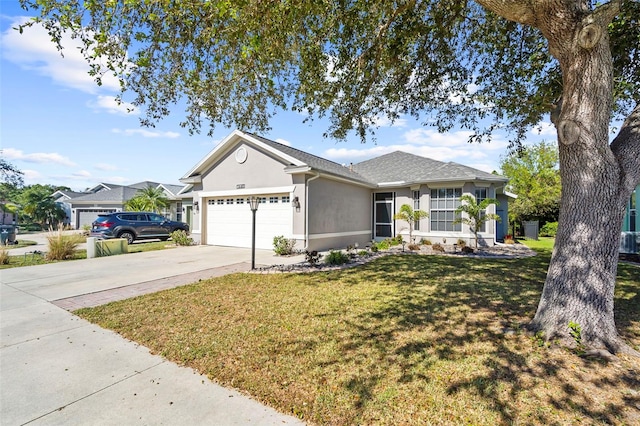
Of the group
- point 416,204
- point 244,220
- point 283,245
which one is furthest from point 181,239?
point 416,204

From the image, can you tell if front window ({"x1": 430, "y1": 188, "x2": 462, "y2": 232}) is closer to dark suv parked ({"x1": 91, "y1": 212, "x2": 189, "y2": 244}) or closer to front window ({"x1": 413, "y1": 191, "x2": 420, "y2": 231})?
front window ({"x1": 413, "y1": 191, "x2": 420, "y2": 231})

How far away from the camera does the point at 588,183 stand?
3742mm

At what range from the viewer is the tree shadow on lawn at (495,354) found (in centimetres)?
259

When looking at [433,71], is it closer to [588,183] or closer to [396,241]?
[588,183]

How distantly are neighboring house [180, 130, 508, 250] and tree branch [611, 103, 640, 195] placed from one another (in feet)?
28.7

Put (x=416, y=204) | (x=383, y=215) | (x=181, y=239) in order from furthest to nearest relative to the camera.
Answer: (x=383, y=215) → (x=416, y=204) → (x=181, y=239)

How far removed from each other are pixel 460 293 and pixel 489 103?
19.6 ft

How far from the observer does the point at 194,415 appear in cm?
254

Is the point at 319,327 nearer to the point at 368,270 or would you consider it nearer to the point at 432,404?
the point at 432,404

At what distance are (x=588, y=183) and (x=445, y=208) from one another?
36.4 ft

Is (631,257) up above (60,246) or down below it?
below

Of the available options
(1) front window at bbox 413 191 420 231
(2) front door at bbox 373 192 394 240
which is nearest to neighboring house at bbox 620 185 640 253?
(1) front window at bbox 413 191 420 231

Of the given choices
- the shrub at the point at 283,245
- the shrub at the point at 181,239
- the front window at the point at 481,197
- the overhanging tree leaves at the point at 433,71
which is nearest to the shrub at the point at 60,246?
the shrub at the point at 181,239

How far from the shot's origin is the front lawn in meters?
2.57
